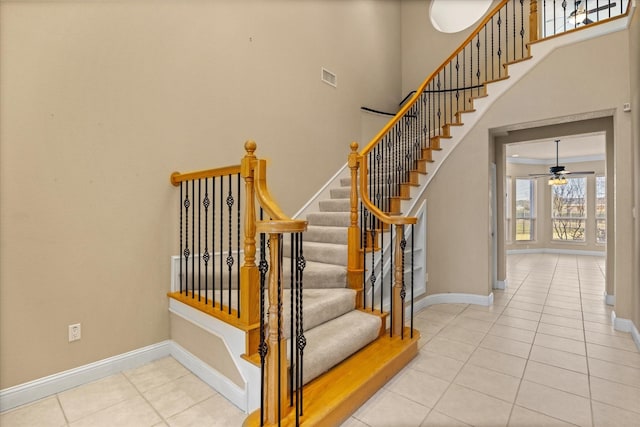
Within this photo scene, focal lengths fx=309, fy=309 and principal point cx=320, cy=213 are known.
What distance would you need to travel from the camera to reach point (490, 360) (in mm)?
2639

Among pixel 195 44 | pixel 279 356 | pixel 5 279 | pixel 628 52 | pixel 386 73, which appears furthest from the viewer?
pixel 386 73

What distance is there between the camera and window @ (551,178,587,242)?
9.09 meters

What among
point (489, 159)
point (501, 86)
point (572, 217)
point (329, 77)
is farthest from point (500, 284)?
point (572, 217)

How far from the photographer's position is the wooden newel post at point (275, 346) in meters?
1.57

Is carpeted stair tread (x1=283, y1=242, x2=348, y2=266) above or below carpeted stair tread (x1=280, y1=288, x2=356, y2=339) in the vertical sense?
above

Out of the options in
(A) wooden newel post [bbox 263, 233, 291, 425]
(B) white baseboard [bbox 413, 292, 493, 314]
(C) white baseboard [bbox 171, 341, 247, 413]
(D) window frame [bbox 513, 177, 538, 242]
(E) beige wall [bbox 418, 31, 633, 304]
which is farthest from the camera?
(D) window frame [bbox 513, 177, 538, 242]

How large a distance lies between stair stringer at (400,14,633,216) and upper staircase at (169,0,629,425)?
1cm

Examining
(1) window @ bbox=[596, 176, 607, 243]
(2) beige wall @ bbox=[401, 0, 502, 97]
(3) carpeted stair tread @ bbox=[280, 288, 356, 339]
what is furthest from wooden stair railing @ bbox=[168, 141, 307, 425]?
(1) window @ bbox=[596, 176, 607, 243]

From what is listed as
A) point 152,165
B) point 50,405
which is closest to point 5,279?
point 50,405

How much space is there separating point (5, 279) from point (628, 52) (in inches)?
232

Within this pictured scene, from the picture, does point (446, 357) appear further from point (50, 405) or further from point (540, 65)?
point (540, 65)

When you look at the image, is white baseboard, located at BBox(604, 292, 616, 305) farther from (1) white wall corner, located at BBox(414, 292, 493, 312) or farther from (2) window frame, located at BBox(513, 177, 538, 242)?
(2) window frame, located at BBox(513, 177, 538, 242)

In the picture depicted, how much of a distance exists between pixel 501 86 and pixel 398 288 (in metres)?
3.22

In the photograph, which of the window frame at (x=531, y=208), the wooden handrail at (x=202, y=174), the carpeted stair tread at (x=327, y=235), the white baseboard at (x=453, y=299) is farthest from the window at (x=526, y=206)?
the wooden handrail at (x=202, y=174)
